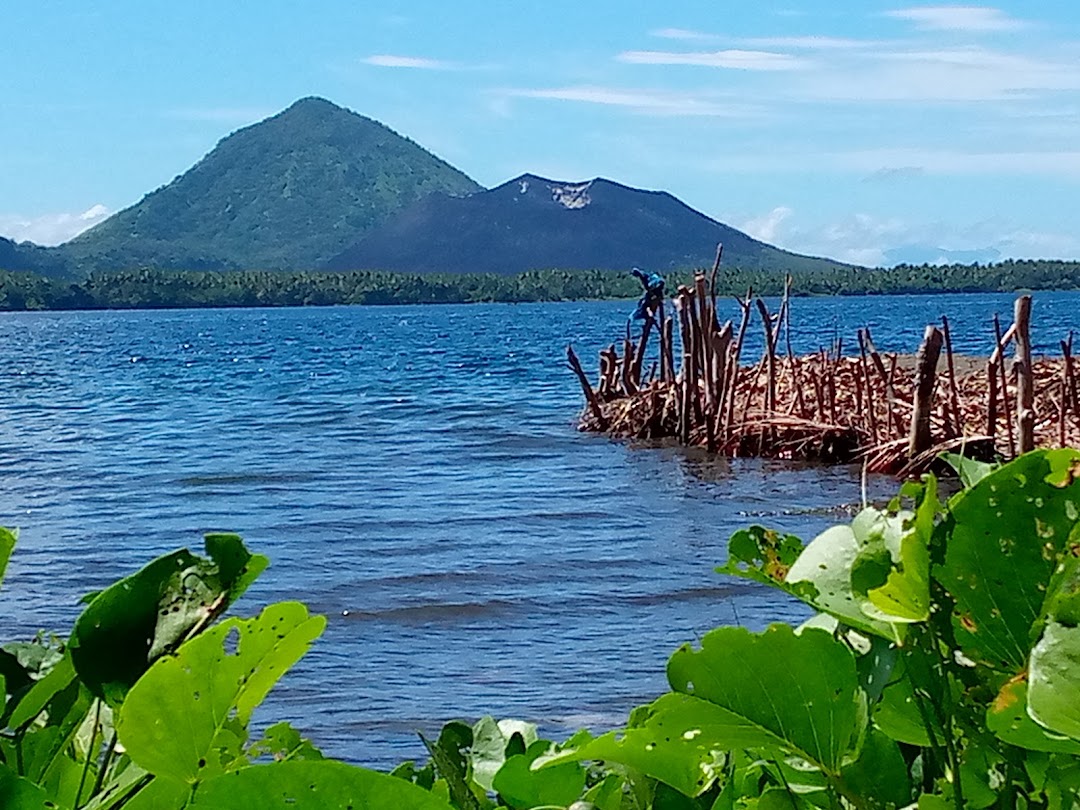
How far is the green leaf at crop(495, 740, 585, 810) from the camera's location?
93 cm

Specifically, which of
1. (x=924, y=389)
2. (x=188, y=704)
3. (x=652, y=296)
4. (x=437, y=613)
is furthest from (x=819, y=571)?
(x=652, y=296)

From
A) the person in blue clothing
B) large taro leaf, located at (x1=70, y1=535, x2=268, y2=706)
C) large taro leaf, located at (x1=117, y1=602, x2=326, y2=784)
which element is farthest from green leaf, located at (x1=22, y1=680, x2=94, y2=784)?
the person in blue clothing

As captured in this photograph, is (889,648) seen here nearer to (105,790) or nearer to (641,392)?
(105,790)

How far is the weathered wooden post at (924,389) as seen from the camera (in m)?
13.8

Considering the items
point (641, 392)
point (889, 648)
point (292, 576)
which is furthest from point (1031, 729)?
point (641, 392)

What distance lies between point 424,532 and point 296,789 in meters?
15.5

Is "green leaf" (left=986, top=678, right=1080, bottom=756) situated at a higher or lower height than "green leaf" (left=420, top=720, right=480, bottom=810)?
higher

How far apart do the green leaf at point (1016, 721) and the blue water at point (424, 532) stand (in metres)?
7.46

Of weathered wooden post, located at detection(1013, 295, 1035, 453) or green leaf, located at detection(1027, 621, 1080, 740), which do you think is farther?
weathered wooden post, located at detection(1013, 295, 1035, 453)

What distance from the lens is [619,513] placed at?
16578mm

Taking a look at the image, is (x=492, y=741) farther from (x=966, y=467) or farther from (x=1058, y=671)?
(x=1058, y=671)

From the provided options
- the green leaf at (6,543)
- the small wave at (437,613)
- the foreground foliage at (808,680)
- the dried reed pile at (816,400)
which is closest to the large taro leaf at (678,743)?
the foreground foliage at (808,680)

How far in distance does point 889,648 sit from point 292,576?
13.0 metres

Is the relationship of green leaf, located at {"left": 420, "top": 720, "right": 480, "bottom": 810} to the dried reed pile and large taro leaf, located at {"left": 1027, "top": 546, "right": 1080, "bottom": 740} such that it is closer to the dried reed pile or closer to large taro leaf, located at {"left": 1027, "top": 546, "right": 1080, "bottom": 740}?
large taro leaf, located at {"left": 1027, "top": 546, "right": 1080, "bottom": 740}
